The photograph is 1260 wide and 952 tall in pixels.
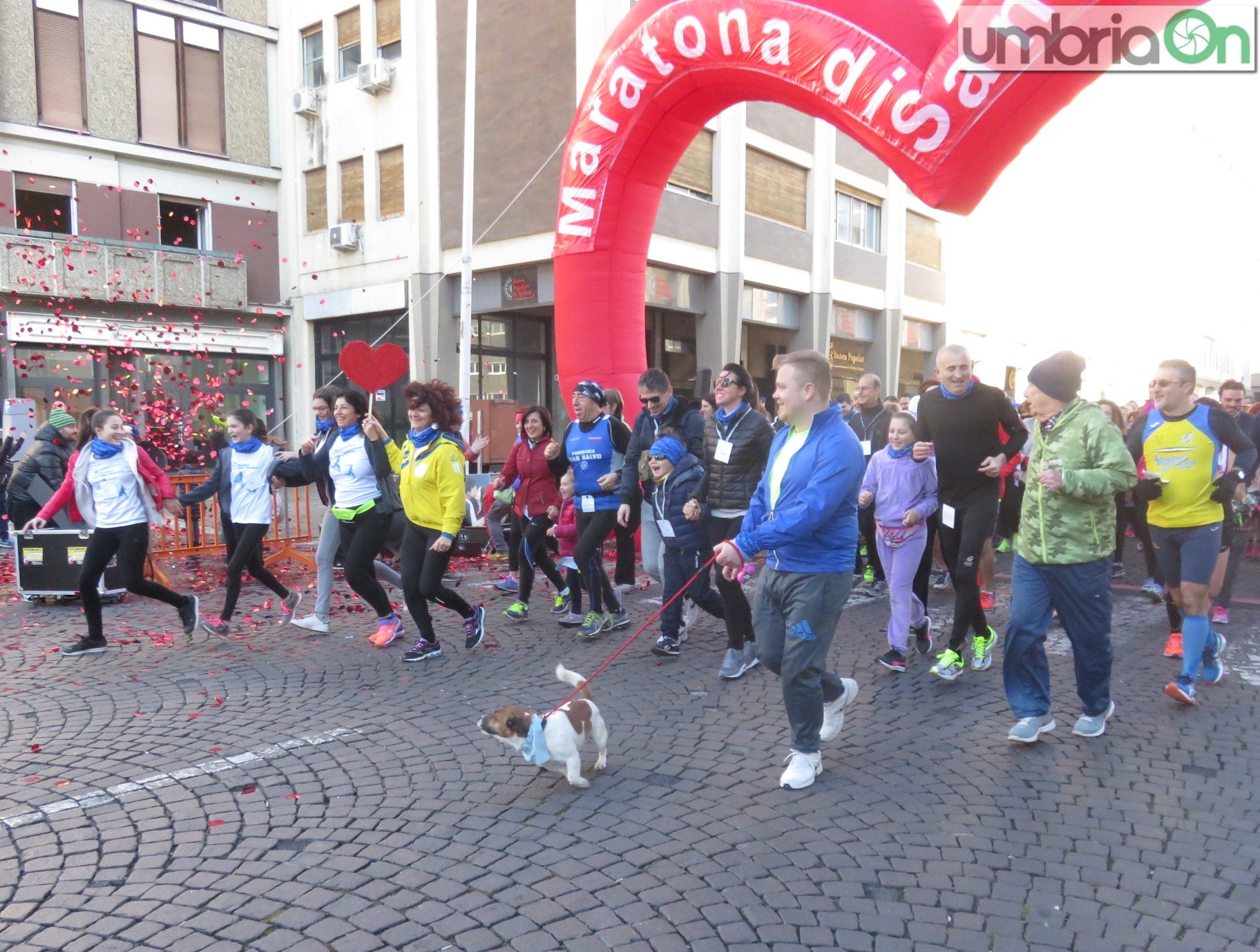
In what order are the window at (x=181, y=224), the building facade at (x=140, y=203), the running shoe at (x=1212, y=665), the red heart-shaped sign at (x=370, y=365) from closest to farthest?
the running shoe at (x=1212, y=665) → the red heart-shaped sign at (x=370, y=365) → the building facade at (x=140, y=203) → the window at (x=181, y=224)

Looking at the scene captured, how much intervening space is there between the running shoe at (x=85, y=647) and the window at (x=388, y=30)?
18.0m

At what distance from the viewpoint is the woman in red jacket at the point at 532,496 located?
7.30m

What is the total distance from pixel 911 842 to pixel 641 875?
3.42 feet

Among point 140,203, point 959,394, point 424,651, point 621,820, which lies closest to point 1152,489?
point 959,394

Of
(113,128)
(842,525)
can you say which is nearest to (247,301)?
(113,128)

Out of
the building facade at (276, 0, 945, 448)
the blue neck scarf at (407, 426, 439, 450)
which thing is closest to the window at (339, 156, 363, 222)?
the building facade at (276, 0, 945, 448)

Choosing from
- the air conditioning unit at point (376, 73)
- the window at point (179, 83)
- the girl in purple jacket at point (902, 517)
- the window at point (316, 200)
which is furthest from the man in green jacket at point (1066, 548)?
the window at point (179, 83)

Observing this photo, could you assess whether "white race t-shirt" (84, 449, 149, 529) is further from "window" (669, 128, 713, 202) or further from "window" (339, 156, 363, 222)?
"window" (339, 156, 363, 222)

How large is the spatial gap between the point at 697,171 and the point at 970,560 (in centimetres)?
1608

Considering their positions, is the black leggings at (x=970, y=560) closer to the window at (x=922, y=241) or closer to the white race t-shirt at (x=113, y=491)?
the white race t-shirt at (x=113, y=491)

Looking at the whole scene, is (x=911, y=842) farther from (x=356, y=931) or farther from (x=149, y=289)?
(x=149, y=289)

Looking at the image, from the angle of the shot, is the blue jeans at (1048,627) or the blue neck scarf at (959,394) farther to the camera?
the blue neck scarf at (959,394)

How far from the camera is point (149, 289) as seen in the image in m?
21.2

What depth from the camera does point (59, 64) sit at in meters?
20.5
